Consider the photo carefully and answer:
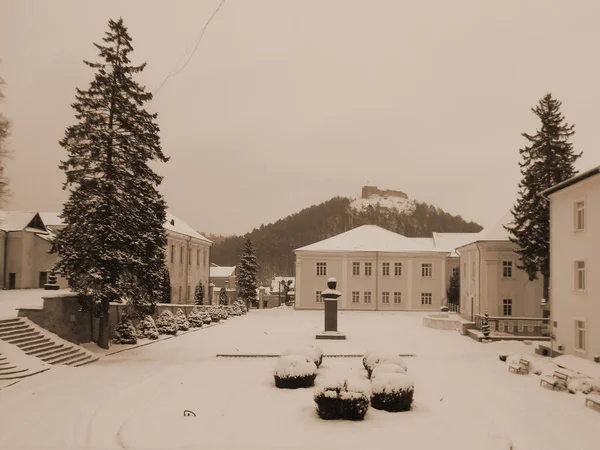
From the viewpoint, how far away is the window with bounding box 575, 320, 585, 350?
2156 cm

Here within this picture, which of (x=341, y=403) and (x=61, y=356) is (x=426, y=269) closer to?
(x=61, y=356)

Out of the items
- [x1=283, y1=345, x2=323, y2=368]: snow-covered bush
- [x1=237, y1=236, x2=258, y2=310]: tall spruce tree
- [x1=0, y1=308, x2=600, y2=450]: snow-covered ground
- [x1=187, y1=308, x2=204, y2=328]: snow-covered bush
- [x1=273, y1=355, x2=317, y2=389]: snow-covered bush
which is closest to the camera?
[x1=0, y1=308, x2=600, y2=450]: snow-covered ground

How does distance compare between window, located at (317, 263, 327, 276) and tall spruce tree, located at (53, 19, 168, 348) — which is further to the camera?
window, located at (317, 263, 327, 276)

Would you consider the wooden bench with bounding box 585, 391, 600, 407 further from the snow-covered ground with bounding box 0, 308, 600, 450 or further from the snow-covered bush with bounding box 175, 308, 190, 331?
the snow-covered bush with bounding box 175, 308, 190, 331

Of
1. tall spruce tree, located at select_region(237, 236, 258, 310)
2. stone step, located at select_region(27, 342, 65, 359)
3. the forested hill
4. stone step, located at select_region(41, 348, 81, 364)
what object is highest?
the forested hill

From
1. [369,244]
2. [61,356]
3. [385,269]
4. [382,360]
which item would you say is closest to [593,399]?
[382,360]

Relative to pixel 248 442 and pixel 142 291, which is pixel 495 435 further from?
pixel 142 291

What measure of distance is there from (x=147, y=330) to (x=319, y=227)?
329 feet

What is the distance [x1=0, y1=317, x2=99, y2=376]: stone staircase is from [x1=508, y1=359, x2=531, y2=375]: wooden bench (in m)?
16.3

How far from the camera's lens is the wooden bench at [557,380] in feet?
55.7

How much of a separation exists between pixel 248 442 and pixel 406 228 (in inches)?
4942

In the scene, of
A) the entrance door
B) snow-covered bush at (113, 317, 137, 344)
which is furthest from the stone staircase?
the entrance door

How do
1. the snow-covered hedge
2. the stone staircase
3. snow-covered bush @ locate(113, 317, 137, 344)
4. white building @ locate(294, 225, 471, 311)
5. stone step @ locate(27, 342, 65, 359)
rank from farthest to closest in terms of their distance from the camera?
1. white building @ locate(294, 225, 471, 311)
2. snow-covered bush @ locate(113, 317, 137, 344)
3. the stone staircase
4. stone step @ locate(27, 342, 65, 359)
5. the snow-covered hedge

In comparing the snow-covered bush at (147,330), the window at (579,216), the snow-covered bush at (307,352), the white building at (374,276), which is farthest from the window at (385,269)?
the snow-covered bush at (307,352)
